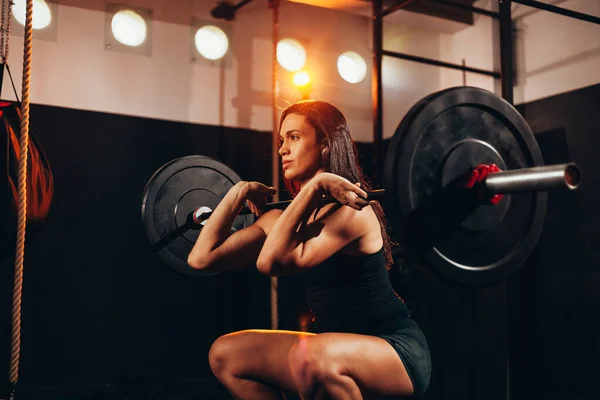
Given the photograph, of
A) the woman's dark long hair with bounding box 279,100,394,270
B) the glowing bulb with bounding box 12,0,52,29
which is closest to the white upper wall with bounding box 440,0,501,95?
Answer: the woman's dark long hair with bounding box 279,100,394,270

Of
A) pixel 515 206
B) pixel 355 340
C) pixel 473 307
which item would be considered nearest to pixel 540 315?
pixel 473 307

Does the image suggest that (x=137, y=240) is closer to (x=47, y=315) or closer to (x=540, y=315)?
(x=47, y=315)

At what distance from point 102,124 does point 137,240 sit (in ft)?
2.80

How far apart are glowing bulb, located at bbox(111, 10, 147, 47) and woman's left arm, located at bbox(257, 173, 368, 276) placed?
9.59 feet

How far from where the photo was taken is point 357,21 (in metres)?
5.34

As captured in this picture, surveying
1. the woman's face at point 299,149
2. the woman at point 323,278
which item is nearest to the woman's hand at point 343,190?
the woman at point 323,278

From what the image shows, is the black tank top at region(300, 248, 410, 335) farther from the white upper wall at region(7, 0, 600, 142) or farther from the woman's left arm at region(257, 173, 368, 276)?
the white upper wall at region(7, 0, 600, 142)

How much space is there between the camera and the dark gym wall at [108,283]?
3.91 m

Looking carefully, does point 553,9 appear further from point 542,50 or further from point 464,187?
point 464,187

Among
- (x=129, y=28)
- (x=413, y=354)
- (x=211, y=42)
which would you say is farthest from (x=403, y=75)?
(x=413, y=354)

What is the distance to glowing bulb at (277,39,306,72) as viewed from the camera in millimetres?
4926

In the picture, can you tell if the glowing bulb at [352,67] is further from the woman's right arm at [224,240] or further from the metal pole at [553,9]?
the woman's right arm at [224,240]

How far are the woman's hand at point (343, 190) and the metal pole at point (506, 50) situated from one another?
6.41 feet

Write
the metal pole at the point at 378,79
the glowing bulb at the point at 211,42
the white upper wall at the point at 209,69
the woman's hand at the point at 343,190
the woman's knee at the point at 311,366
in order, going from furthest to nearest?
the glowing bulb at the point at 211,42 < the metal pole at the point at 378,79 < the white upper wall at the point at 209,69 < the woman's knee at the point at 311,366 < the woman's hand at the point at 343,190
